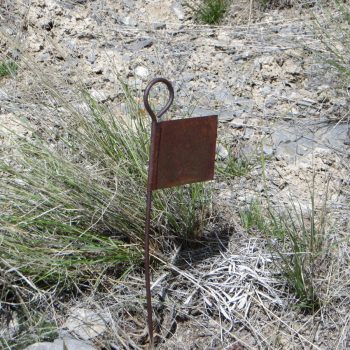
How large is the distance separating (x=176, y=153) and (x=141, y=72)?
59.4 inches

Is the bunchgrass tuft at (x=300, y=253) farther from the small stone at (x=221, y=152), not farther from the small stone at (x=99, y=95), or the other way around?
the small stone at (x=99, y=95)

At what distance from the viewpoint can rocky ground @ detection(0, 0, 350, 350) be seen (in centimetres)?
245

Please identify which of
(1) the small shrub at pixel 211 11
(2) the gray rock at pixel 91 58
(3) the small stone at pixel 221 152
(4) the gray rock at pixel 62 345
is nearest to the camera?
(4) the gray rock at pixel 62 345

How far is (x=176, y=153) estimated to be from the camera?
2.22 metres

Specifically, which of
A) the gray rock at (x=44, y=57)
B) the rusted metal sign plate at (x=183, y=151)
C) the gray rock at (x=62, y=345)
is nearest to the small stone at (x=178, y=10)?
the gray rock at (x=44, y=57)

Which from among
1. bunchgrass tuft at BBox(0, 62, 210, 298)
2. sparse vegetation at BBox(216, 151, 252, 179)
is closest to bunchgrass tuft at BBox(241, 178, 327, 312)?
bunchgrass tuft at BBox(0, 62, 210, 298)

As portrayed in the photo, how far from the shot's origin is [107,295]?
2514 mm

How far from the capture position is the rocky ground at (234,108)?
96.3 inches

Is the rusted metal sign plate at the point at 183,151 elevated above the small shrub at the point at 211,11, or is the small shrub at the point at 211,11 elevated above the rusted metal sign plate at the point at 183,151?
the small shrub at the point at 211,11

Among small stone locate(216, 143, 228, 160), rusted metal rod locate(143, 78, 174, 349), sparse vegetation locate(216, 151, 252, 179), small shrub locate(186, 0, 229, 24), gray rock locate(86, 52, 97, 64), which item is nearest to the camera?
rusted metal rod locate(143, 78, 174, 349)

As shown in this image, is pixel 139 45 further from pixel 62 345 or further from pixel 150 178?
pixel 62 345

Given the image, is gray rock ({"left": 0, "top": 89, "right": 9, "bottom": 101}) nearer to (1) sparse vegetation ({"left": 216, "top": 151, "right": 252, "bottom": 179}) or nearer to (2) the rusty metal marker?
(1) sparse vegetation ({"left": 216, "top": 151, "right": 252, "bottom": 179})

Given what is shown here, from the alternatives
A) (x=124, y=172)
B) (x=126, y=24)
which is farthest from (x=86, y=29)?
(x=124, y=172)

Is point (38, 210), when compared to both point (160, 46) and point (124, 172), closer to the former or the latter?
point (124, 172)
